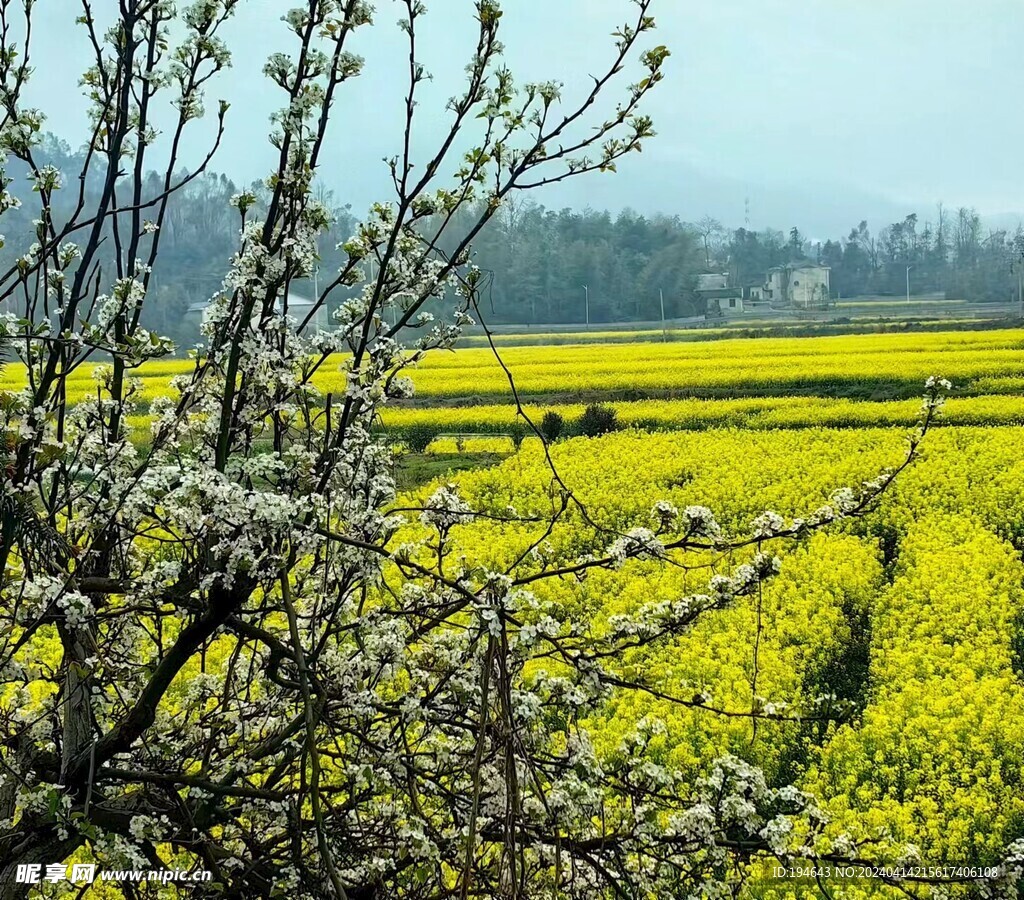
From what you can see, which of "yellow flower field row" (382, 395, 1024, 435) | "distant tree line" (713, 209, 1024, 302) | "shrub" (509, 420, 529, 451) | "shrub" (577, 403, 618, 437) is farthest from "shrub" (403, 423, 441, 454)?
"distant tree line" (713, 209, 1024, 302)

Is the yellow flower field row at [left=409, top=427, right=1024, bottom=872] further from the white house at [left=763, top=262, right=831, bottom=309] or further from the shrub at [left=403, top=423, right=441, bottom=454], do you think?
the white house at [left=763, top=262, right=831, bottom=309]

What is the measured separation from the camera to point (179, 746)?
210 cm

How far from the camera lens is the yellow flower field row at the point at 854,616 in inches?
151

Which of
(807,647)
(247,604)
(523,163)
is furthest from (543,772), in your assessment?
(807,647)

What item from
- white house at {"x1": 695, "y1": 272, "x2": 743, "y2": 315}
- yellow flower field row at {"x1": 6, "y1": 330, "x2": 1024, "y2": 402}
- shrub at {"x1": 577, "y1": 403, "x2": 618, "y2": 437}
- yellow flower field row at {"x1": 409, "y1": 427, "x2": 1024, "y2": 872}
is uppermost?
white house at {"x1": 695, "y1": 272, "x2": 743, "y2": 315}

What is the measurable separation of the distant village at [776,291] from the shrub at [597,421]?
1420 centimetres

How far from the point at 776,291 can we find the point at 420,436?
1783 cm

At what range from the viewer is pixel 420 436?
11492mm

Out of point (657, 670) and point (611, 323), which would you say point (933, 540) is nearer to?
point (657, 670)

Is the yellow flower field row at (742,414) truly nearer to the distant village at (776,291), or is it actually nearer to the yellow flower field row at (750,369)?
the yellow flower field row at (750,369)

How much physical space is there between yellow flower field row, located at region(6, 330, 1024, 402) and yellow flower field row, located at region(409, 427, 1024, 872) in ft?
11.7

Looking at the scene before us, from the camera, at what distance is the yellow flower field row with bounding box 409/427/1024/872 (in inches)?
151

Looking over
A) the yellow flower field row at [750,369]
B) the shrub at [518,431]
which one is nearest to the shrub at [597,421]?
the shrub at [518,431]

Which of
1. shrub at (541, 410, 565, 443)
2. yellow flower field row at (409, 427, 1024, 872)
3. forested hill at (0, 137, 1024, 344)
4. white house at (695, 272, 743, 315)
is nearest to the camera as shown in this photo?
yellow flower field row at (409, 427, 1024, 872)
